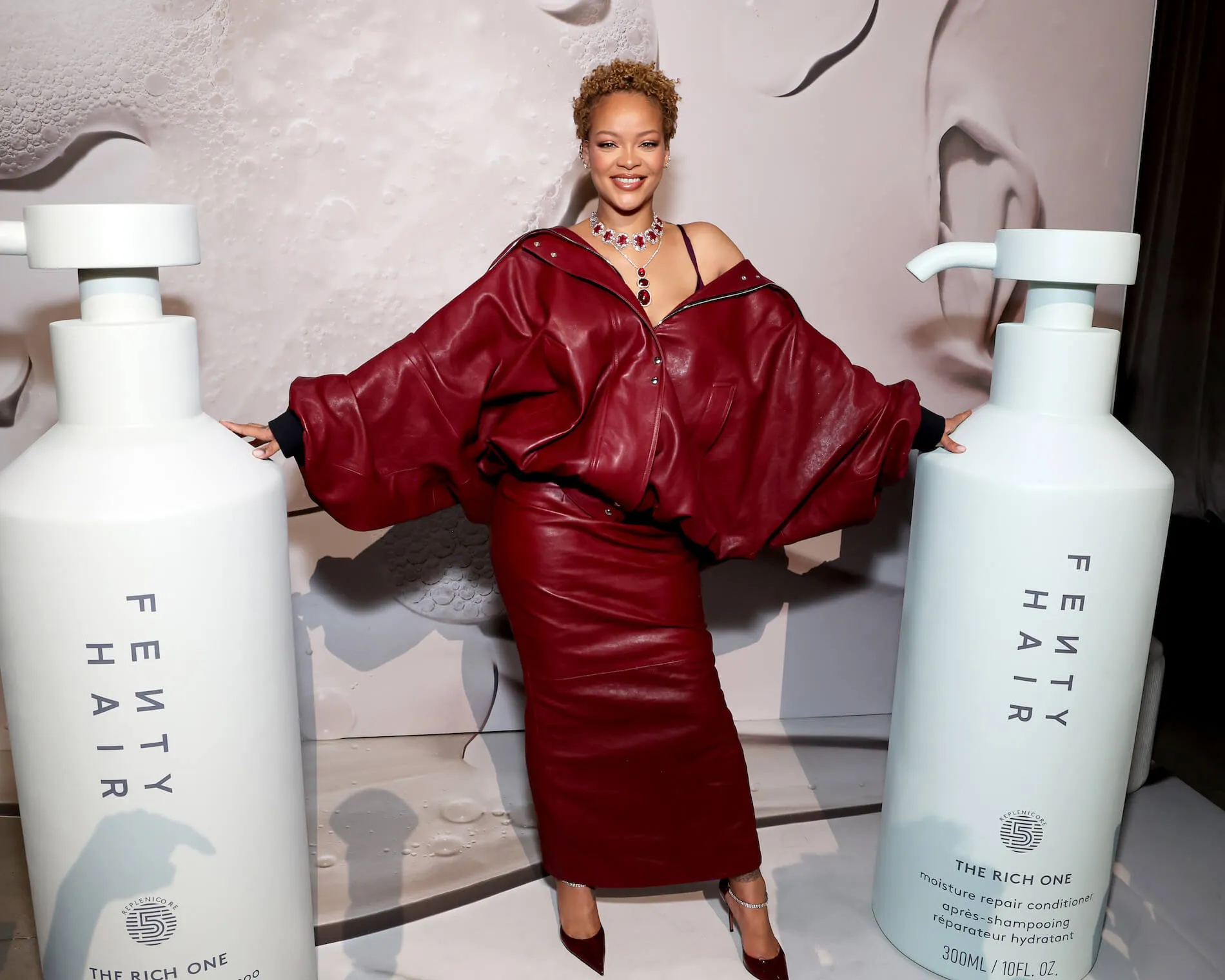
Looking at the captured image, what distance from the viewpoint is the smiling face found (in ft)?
5.72

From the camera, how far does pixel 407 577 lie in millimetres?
2506

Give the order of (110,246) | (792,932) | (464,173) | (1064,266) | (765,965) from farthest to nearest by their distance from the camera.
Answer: (464,173), (792,932), (765,965), (1064,266), (110,246)

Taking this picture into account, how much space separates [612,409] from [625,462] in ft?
0.29

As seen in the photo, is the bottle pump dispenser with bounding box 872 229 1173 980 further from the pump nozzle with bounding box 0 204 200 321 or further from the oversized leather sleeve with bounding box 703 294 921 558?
the pump nozzle with bounding box 0 204 200 321

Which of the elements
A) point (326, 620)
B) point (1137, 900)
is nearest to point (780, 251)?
point (326, 620)

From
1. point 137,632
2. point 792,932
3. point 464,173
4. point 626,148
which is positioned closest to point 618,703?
point 792,932

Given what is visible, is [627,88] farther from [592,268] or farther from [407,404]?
[407,404]

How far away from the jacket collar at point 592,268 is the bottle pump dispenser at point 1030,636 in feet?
0.91

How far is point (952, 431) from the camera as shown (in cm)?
179

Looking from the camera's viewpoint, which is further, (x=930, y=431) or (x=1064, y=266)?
(x=930, y=431)

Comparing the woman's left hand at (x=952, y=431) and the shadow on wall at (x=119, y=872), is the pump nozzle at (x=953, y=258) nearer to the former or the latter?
the woman's left hand at (x=952, y=431)

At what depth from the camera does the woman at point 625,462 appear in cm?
177

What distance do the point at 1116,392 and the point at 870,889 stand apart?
1.28 metres

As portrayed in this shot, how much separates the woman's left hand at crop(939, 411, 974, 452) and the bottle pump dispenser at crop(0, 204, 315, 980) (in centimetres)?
101
